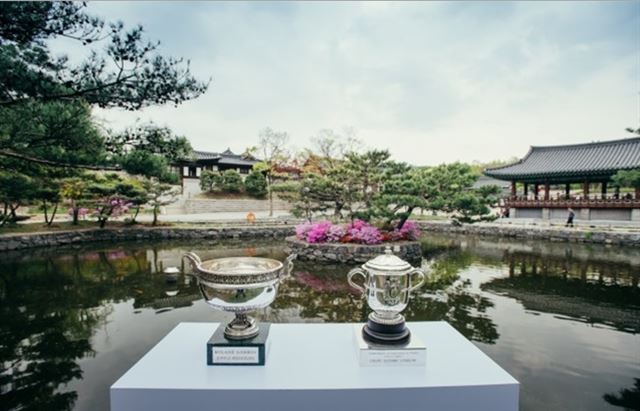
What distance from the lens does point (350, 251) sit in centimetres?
984

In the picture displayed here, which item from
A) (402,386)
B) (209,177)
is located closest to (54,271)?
(402,386)

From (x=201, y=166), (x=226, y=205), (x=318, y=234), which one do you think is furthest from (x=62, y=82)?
(x=201, y=166)

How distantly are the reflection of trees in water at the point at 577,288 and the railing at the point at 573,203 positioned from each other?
10.0m

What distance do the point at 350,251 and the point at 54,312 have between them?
6.73 metres

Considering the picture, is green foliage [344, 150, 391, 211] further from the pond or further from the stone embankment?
the pond

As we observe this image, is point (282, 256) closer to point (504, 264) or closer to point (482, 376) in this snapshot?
point (504, 264)

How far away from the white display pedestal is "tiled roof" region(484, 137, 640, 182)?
20.4m

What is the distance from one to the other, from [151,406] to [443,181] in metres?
9.80

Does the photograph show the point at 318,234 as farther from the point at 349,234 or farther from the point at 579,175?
the point at 579,175

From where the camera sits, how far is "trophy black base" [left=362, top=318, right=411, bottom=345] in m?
2.39

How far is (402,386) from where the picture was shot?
207cm

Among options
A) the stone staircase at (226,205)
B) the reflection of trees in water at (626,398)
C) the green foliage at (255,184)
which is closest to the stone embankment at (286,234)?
the reflection of trees in water at (626,398)

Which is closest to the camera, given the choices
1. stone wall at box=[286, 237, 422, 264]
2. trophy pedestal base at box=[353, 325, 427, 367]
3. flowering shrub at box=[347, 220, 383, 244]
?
trophy pedestal base at box=[353, 325, 427, 367]

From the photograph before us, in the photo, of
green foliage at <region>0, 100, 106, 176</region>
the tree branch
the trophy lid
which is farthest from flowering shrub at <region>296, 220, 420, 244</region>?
the trophy lid
